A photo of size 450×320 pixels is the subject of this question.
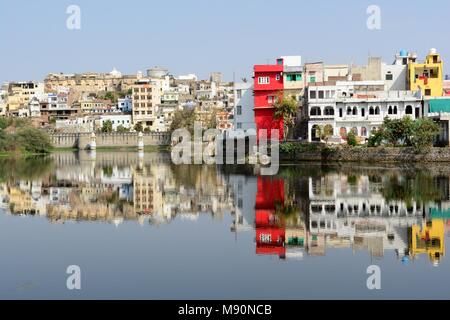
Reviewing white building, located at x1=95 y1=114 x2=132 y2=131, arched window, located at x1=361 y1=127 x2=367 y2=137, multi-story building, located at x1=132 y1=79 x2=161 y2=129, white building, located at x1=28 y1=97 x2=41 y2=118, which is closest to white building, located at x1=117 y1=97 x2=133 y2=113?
white building, located at x1=95 y1=114 x2=132 y2=131

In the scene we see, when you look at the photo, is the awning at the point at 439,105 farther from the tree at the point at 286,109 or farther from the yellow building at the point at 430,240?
the yellow building at the point at 430,240

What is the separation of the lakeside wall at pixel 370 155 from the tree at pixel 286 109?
3321 mm

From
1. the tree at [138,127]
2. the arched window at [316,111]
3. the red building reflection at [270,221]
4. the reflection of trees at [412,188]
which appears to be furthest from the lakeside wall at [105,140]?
the red building reflection at [270,221]

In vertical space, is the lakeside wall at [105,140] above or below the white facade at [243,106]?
below

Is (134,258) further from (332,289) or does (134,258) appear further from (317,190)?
(317,190)

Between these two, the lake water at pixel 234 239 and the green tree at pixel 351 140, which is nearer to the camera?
the lake water at pixel 234 239

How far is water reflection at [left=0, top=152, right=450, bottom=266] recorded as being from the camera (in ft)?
57.5

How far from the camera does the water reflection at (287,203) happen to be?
57.5 feet

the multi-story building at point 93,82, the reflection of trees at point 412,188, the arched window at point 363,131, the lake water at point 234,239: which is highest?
the multi-story building at point 93,82

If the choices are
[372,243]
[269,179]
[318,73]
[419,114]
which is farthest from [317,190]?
[318,73]

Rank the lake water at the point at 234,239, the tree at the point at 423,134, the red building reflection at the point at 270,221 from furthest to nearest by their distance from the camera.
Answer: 1. the tree at the point at 423,134
2. the red building reflection at the point at 270,221
3. the lake water at the point at 234,239

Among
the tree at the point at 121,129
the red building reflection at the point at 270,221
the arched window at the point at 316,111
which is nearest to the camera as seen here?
the red building reflection at the point at 270,221

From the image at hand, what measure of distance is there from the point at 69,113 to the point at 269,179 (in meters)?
85.5

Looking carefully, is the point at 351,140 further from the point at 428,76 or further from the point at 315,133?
the point at 428,76
